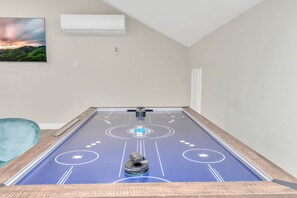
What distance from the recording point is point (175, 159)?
116cm

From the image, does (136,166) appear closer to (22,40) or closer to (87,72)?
(87,72)

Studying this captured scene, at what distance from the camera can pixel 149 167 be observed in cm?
106

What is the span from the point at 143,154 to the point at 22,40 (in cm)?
422

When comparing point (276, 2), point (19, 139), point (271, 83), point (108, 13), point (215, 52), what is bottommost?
point (19, 139)

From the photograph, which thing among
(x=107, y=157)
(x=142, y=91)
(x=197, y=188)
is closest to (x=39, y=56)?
(x=142, y=91)

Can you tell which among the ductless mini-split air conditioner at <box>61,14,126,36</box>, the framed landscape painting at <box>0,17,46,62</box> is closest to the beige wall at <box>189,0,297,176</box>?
the ductless mini-split air conditioner at <box>61,14,126,36</box>

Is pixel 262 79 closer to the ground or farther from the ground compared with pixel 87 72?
closer to the ground

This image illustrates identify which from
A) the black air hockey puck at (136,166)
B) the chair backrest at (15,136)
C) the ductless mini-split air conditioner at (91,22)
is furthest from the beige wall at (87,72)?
the black air hockey puck at (136,166)

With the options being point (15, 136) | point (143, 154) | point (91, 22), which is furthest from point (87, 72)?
point (143, 154)

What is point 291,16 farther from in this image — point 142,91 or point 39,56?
point 39,56

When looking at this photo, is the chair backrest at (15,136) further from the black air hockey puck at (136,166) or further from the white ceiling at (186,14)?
the white ceiling at (186,14)

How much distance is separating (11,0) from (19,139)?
3.69 m

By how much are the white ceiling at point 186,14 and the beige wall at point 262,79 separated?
0.39 feet

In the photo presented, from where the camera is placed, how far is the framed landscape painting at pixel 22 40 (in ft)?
14.6
